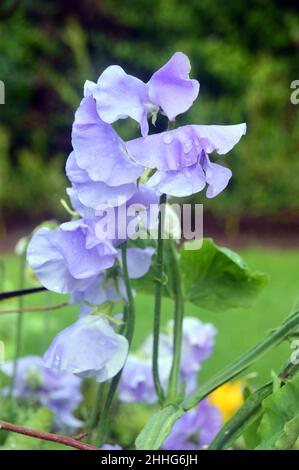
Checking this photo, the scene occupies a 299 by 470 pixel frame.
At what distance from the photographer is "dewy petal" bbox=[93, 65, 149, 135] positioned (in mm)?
348

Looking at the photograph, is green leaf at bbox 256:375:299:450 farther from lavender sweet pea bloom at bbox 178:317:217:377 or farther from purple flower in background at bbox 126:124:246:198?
lavender sweet pea bloom at bbox 178:317:217:377

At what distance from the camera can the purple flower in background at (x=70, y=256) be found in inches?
15.0

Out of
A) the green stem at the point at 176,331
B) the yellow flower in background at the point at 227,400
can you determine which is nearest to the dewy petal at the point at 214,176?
the green stem at the point at 176,331

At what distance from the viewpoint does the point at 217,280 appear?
48 centimetres

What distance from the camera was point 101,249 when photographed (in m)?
0.38

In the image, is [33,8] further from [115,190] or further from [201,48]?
[115,190]

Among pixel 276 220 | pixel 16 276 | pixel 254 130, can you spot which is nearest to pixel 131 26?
pixel 254 130

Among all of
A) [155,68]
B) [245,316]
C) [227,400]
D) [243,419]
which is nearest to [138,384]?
[243,419]

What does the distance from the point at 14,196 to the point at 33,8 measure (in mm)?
1461

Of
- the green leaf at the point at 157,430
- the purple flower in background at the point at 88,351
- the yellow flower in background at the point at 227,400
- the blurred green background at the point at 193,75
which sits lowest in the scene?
the green leaf at the point at 157,430

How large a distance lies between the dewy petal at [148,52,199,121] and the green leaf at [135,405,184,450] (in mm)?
117

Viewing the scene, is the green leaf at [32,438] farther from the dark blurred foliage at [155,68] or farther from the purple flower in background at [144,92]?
the dark blurred foliage at [155,68]

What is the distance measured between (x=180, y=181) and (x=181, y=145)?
1 centimetres

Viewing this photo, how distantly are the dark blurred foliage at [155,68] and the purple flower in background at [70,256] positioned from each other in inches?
187
